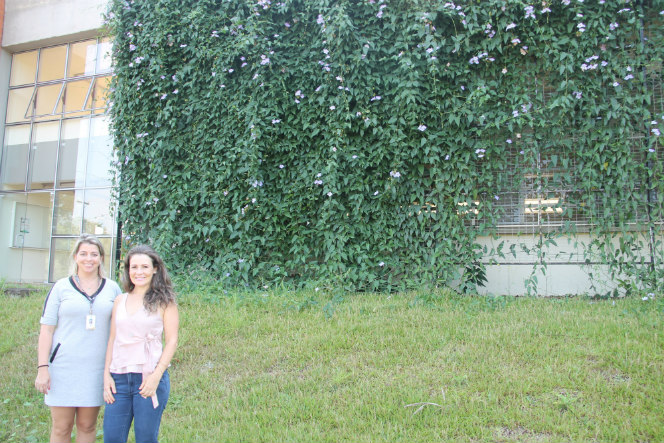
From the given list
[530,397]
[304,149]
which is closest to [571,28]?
[304,149]

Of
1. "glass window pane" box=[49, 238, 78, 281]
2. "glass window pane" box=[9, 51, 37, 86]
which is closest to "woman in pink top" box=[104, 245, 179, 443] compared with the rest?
"glass window pane" box=[49, 238, 78, 281]

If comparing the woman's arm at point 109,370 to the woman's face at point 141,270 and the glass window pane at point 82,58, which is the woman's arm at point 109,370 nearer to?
the woman's face at point 141,270

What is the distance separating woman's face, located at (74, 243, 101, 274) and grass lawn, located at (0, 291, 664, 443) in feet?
4.02

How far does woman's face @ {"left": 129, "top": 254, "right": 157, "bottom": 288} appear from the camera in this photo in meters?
2.72

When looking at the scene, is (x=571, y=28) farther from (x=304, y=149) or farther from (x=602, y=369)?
(x=602, y=369)

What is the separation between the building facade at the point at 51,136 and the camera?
9617mm

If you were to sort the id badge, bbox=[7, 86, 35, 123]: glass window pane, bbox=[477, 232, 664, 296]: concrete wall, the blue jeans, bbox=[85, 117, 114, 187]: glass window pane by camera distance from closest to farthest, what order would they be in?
1. the blue jeans
2. the id badge
3. bbox=[477, 232, 664, 296]: concrete wall
4. bbox=[85, 117, 114, 187]: glass window pane
5. bbox=[7, 86, 35, 123]: glass window pane

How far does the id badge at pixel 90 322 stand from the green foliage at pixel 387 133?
10.7ft

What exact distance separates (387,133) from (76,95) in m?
7.61

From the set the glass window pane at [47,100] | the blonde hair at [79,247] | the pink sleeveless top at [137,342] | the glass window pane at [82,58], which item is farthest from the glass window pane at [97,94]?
the pink sleeveless top at [137,342]

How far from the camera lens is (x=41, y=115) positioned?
10320 mm

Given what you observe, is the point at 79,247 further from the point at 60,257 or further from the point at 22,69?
the point at 22,69

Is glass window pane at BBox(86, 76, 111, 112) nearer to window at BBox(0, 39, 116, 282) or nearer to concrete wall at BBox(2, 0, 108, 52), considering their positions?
window at BBox(0, 39, 116, 282)

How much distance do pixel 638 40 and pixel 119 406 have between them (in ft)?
20.9
